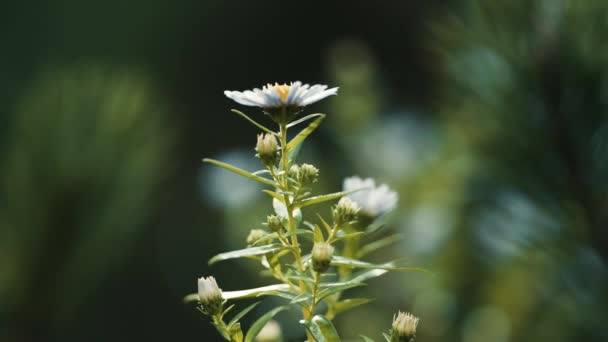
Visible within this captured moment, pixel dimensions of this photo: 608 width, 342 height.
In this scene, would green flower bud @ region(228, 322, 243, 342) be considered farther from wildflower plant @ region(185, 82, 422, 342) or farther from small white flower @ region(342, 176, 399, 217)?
small white flower @ region(342, 176, 399, 217)

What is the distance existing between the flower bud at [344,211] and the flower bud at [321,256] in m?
0.05

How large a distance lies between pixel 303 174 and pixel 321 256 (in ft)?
0.15

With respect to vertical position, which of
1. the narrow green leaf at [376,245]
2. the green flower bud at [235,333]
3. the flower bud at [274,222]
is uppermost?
the narrow green leaf at [376,245]

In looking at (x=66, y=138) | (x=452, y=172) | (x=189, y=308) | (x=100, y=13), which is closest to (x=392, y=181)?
(x=452, y=172)

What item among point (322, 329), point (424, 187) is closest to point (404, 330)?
point (322, 329)

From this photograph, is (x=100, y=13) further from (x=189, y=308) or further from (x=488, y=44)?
(x=488, y=44)

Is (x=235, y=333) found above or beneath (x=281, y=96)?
beneath

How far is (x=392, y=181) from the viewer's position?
2.67 feet

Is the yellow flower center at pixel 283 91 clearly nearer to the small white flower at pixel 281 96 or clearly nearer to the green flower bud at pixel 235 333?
the small white flower at pixel 281 96

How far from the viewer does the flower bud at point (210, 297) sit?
1.05 feet

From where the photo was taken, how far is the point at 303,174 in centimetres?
33

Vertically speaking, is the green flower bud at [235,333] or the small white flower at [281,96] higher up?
the small white flower at [281,96]

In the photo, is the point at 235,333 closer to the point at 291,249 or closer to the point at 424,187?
the point at 291,249

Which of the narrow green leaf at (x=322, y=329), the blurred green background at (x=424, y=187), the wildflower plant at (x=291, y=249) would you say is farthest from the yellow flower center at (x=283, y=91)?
the blurred green background at (x=424, y=187)
